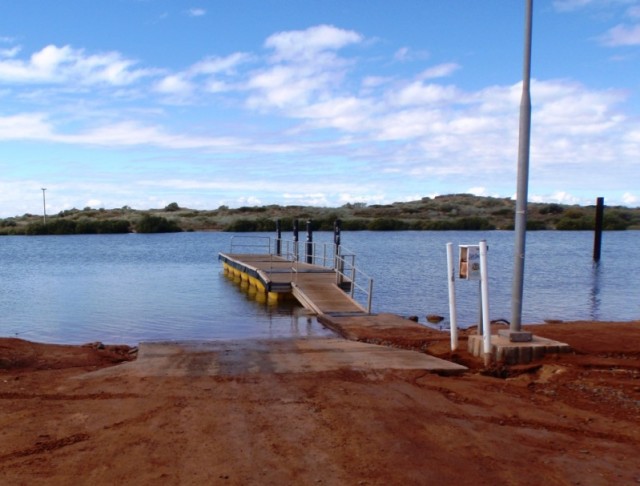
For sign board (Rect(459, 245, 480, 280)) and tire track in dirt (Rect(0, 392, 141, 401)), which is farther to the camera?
sign board (Rect(459, 245, 480, 280))

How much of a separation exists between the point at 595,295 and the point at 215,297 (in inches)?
547

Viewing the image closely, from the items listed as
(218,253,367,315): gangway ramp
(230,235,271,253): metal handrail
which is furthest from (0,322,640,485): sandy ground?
(230,235,271,253): metal handrail

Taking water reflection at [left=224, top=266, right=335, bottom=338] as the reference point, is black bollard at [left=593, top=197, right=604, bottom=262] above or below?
above

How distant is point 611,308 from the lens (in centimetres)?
2072

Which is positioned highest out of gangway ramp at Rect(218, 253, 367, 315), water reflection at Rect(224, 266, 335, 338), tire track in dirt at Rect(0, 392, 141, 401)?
tire track in dirt at Rect(0, 392, 141, 401)

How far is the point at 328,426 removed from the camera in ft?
19.9

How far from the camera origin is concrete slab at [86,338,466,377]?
8547mm

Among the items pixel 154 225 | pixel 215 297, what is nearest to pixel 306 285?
pixel 215 297

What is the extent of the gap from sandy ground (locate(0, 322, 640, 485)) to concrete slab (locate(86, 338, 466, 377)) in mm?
319

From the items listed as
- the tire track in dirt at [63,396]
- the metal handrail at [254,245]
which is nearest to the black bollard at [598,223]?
the metal handrail at [254,245]

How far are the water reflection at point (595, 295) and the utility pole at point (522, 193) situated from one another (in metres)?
10.5

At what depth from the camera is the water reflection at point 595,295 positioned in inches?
763

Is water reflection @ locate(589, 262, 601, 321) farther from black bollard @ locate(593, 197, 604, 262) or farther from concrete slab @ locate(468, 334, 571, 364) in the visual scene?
concrete slab @ locate(468, 334, 571, 364)

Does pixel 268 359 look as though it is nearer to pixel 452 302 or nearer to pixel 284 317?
pixel 452 302
